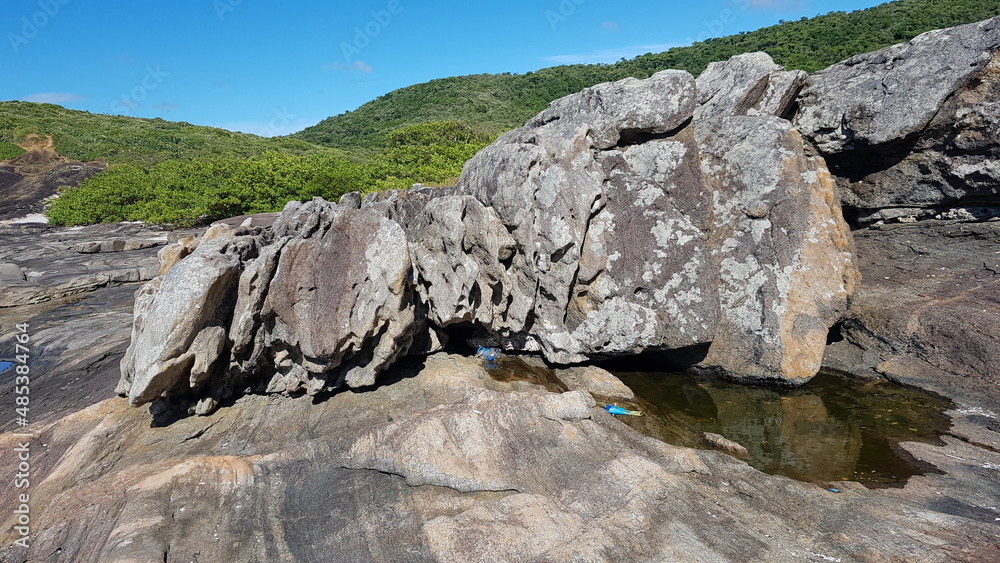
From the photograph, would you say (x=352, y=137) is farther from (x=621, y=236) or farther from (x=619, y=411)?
(x=619, y=411)

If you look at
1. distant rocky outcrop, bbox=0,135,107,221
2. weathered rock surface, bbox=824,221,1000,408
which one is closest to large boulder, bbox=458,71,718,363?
weathered rock surface, bbox=824,221,1000,408

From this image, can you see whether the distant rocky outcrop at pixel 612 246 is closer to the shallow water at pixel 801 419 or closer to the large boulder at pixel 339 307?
the large boulder at pixel 339 307

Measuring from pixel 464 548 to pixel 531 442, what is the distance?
6.36 ft

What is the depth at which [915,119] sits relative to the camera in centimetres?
1056

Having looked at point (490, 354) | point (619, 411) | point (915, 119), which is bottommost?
point (619, 411)

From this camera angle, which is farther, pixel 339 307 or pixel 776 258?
pixel 776 258

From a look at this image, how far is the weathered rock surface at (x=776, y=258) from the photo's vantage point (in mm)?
9172

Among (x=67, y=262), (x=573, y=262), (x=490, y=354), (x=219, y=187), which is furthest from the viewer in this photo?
(x=219, y=187)

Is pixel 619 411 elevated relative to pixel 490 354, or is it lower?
lower

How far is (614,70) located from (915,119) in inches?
2991

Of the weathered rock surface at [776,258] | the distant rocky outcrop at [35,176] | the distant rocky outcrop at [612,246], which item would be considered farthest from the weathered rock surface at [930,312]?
the distant rocky outcrop at [35,176]

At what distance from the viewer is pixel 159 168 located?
104ft

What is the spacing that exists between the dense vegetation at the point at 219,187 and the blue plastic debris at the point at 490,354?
15.0 meters

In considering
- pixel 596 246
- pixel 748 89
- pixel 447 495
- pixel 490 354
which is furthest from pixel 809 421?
pixel 748 89
